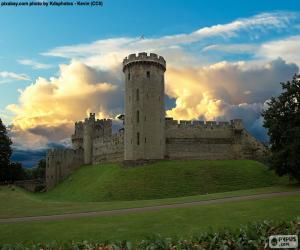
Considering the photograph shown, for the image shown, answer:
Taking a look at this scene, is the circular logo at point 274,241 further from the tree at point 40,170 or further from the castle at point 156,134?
the tree at point 40,170

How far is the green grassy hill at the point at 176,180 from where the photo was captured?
4978cm

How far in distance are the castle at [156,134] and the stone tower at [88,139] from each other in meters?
2.49

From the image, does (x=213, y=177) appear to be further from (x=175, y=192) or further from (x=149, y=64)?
(x=149, y=64)

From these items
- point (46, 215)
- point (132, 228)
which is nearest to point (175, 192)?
point (46, 215)

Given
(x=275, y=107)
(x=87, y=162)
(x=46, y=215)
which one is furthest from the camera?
(x=87, y=162)

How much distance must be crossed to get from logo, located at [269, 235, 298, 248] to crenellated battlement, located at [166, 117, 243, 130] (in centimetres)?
5572

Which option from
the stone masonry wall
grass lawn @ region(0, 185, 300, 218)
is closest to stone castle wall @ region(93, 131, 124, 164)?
the stone masonry wall

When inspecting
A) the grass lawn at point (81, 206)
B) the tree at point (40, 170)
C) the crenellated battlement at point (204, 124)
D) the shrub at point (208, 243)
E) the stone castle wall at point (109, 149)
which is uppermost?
the crenellated battlement at point (204, 124)

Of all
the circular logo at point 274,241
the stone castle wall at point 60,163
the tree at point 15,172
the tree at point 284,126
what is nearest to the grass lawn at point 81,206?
the tree at point 284,126

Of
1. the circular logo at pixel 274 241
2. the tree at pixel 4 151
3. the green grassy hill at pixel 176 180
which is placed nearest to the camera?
the circular logo at pixel 274 241

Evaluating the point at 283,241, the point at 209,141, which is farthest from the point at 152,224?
the point at 209,141

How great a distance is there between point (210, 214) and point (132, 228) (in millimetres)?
5961

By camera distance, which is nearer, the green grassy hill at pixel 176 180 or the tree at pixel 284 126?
the tree at pixel 284 126

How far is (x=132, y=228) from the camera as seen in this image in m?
22.2
